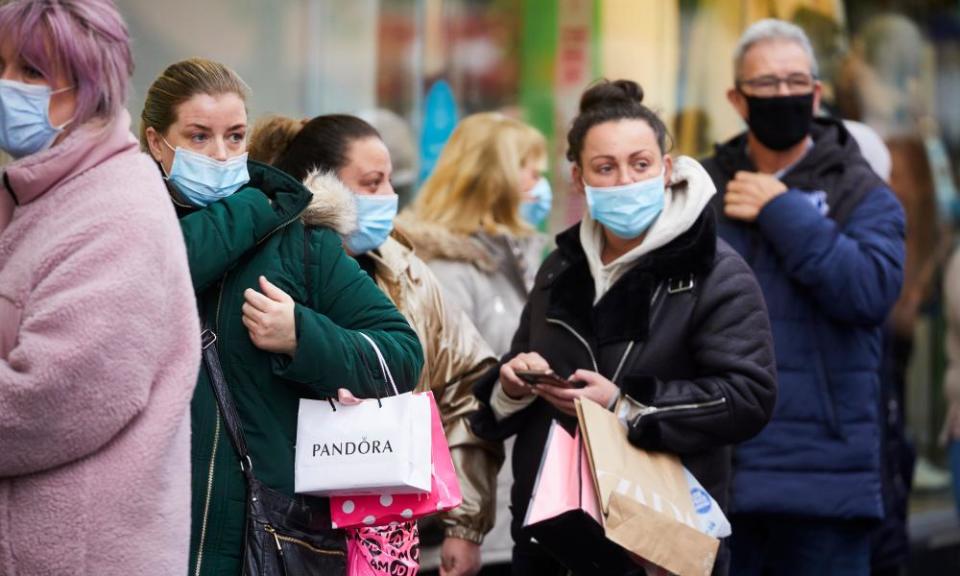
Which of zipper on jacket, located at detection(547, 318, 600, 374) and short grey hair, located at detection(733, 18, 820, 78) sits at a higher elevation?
short grey hair, located at detection(733, 18, 820, 78)

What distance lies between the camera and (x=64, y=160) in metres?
3.11

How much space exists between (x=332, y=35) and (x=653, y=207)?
9.82ft

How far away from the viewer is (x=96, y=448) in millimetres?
3010

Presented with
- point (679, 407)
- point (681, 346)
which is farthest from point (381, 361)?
point (681, 346)

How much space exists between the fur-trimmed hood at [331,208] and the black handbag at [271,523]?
1.33ft

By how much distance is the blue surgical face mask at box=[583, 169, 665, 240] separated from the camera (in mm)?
4426

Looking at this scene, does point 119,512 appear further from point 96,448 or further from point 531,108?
point 531,108

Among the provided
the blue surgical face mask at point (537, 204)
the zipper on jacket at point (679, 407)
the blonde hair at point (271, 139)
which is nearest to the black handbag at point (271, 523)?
the zipper on jacket at point (679, 407)

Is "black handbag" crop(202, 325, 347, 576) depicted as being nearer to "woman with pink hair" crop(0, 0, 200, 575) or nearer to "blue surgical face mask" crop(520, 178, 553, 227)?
"woman with pink hair" crop(0, 0, 200, 575)

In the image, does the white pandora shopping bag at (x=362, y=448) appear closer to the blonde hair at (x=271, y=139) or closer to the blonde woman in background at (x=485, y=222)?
the blonde hair at (x=271, y=139)

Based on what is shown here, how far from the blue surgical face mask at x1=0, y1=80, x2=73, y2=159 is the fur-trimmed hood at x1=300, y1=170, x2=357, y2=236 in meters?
0.70

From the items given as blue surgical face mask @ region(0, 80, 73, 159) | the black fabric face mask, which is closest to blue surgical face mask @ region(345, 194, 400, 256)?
blue surgical face mask @ region(0, 80, 73, 159)

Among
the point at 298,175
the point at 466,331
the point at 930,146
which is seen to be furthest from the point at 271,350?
the point at 930,146

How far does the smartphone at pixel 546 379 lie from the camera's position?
13.9 feet
